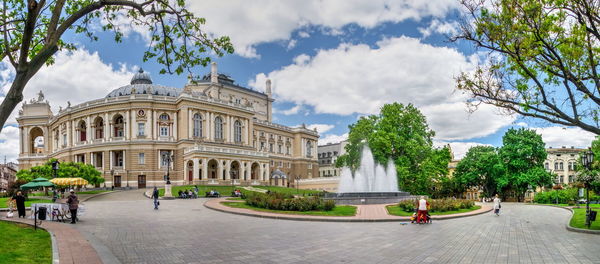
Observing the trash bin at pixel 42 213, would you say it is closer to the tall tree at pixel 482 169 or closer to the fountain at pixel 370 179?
the fountain at pixel 370 179

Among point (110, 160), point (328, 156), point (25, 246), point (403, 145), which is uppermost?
point (403, 145)

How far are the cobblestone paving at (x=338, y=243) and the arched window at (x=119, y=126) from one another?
56994 mm

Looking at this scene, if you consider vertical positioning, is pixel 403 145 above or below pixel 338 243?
above

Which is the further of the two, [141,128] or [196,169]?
[141,128]

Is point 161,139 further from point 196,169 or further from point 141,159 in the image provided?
point 196,169

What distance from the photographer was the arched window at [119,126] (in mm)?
72800

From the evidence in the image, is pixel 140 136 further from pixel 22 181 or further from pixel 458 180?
pixel 458 180

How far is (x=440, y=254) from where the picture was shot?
1203 centimetres

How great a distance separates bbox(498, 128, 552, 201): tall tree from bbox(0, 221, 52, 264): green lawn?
5485 centimetres

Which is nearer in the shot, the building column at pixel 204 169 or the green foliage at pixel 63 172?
the green foliage at pixel 63 172

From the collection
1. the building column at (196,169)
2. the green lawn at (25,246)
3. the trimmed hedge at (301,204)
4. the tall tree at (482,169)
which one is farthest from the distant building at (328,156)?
the green lawn at (25,246)

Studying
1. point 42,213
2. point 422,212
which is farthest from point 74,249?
point 422,212

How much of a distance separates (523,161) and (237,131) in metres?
48.8

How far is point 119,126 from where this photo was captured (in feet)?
239
